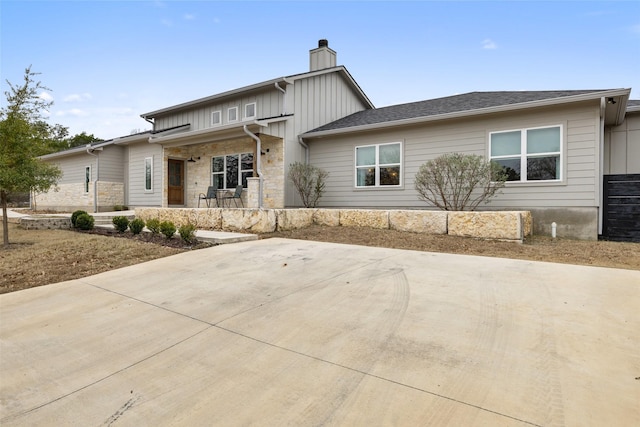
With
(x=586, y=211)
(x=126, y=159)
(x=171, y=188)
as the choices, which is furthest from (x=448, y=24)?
(x=126, y=159)

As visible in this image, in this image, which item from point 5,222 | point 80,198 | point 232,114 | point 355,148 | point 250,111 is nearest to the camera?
point 5,222

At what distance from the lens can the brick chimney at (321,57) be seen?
45.9 feet

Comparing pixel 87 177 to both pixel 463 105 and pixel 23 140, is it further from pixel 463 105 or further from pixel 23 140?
pixel 463 105

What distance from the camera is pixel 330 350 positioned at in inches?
99.3

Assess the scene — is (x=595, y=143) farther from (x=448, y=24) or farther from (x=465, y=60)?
(x=465, y=60)

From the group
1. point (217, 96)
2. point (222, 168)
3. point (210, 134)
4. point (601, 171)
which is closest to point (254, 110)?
point (217, 96)

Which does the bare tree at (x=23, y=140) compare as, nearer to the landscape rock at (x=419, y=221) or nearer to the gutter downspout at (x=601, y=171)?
the landscape rock at (x=419, y=221)

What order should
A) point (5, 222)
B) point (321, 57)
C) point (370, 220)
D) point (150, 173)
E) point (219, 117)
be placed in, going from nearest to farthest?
point (5, 222)
point (370, 220)
point (219, 117)
point (321, 57)
point (150, 173)

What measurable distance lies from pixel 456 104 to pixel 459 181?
3.08 m

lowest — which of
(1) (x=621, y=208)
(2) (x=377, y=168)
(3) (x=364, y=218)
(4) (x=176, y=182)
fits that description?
(3) (x=364, y=218)

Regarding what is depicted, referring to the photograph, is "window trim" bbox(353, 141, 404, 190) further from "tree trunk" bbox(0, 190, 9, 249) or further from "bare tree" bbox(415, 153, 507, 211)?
"tree trunk" bbox(0, 190, 9, 249)

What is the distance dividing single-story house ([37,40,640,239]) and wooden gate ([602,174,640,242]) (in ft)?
0.34

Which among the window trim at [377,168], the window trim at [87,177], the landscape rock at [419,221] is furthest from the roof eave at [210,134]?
the window trim at [87,177]

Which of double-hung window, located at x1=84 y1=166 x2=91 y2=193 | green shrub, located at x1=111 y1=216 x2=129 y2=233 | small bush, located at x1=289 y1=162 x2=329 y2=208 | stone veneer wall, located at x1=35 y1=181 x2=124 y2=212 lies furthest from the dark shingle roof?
double-hung window, located at x1=84 y1=166 x2=91 y2=193
